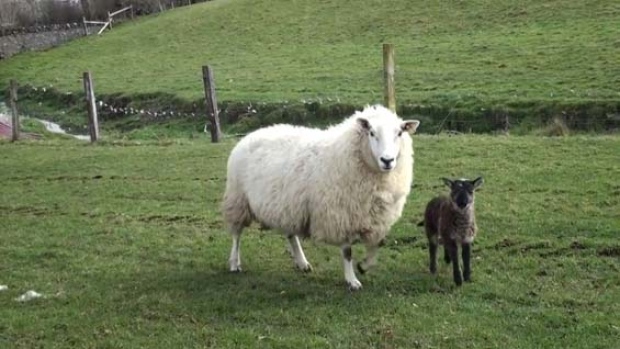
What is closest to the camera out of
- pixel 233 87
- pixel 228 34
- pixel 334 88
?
pixel 334 88

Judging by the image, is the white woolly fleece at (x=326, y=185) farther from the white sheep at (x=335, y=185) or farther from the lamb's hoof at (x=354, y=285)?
the lamb's hoof at (x=354, y=285)

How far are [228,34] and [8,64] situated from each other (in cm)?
1584

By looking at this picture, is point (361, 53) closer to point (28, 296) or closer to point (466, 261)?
point (466, 261)

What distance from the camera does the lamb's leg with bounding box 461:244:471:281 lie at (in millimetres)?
7301

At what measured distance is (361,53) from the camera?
109 ft

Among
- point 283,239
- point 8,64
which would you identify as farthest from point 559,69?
point 8,64

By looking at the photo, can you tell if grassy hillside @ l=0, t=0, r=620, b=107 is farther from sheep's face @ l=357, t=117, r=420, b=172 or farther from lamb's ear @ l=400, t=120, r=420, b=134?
sheep's face @ l=357, t=117, r=420, b=172

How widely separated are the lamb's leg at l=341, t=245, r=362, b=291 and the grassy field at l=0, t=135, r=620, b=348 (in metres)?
0.13

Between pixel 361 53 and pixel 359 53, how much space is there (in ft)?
0.36

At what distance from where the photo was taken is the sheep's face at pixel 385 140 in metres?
7.20

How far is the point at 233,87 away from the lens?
2842 centimetres

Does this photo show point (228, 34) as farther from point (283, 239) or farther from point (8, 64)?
point (283, 239)

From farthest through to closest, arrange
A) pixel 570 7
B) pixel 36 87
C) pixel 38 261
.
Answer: pixel 36 87 < pixel 570 7 < pixel 38 261

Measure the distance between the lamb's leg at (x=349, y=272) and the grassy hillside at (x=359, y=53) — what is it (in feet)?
42.8
